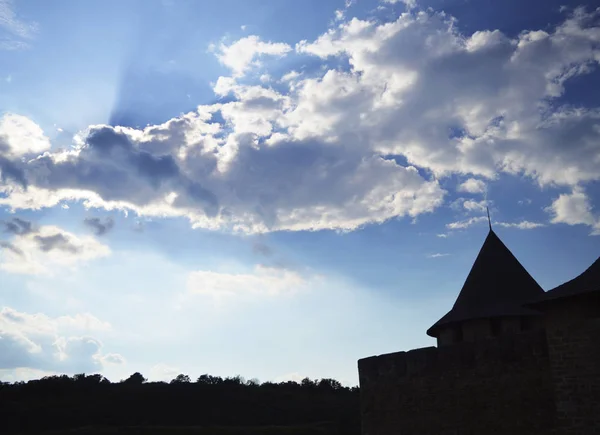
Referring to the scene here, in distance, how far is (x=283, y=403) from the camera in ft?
153

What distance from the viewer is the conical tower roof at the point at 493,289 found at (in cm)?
1550

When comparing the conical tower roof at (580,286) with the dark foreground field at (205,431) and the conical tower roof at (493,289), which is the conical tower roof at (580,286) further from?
the dark foreground field at (205,431)

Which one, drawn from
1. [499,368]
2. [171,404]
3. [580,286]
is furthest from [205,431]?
[580,286]

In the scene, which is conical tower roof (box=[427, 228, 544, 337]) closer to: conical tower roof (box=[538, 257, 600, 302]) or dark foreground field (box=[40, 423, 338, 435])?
conical tower roof (box=[538, 257, 600, 302])

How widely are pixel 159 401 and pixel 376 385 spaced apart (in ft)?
118

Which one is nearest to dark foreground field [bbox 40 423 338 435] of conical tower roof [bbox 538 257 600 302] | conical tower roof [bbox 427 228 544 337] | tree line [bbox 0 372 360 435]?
tree line [bbox 0 372 360 435]

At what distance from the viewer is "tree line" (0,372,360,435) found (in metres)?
40.4

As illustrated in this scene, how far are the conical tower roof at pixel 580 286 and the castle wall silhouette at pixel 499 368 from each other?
0.03 metres

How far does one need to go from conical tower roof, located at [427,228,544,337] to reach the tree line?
1947cm

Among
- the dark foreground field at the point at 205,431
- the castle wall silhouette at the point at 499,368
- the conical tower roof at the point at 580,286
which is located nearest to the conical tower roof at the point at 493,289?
the castle wall silhouette at the point at 499,368

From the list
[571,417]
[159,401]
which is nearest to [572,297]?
[571,417]

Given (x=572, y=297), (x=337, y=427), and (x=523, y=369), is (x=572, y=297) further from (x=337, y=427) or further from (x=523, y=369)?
(x=337, y=427)

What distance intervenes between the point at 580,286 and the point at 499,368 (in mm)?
2446

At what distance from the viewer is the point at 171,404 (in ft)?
153
